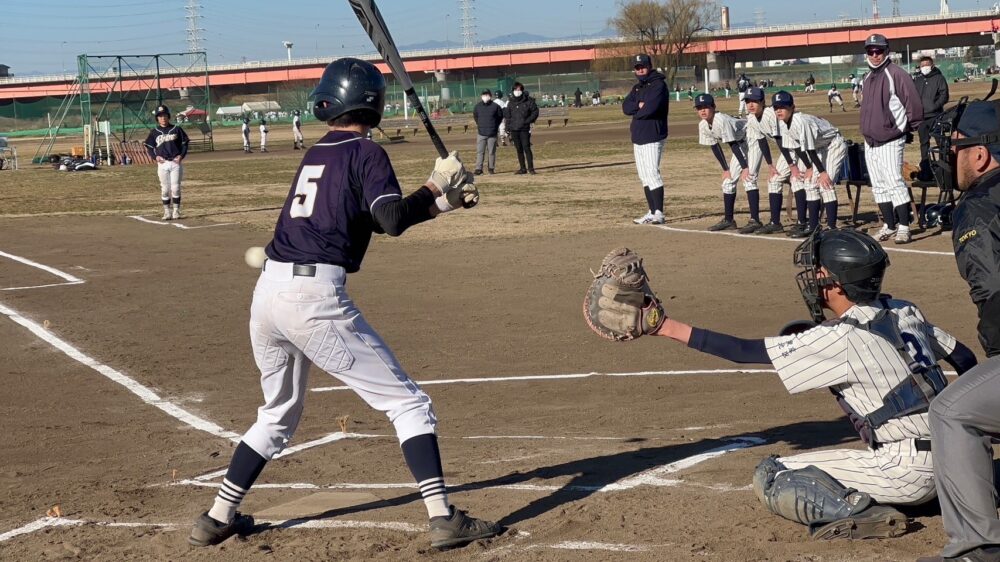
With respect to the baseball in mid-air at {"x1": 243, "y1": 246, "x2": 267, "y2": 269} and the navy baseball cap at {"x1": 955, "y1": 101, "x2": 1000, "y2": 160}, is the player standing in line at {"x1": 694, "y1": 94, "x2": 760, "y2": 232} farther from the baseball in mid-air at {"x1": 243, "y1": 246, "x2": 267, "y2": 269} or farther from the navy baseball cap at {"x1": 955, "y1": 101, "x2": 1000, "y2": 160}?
the navy baseball cap at {"x1": 955, "y1": 101, "x2": 1000, "y2": 160}

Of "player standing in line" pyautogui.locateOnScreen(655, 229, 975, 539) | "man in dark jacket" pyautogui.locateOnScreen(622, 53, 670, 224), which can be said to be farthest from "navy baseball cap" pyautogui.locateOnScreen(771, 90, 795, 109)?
"player standing in line" pyautogui.locateOnScreen(655, 229, 975, 539)

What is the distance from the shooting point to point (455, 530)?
16.6 feet

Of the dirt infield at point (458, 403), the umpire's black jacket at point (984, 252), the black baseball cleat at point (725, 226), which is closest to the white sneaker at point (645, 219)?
the dirt infield at point (458, 403)

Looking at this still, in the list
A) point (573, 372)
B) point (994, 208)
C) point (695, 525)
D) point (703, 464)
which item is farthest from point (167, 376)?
point (994, 208)

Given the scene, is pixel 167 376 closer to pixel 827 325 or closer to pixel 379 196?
pixel 379 196

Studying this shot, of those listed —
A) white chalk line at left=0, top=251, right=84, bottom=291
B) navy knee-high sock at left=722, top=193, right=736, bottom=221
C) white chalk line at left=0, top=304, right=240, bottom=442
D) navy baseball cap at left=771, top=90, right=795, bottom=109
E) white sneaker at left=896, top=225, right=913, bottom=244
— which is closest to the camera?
white chalk line at left=0, top=304, right=240, bottom=442

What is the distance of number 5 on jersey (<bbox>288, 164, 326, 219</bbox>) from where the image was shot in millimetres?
5227

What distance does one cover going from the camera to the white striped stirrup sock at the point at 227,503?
537 centimetres

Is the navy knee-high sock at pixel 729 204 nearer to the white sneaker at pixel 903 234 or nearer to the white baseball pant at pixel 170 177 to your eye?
the white sneaker at pixel 903 234

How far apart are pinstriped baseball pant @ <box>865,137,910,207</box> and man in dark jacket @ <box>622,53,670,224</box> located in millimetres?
3734

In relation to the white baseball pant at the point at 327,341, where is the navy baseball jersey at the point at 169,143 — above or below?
above

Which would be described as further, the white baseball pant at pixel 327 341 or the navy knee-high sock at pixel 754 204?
the navy knee-high sock at pixel 754 204

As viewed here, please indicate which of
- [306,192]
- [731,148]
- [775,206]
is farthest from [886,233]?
[306,192]

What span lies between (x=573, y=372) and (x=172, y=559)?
449cm
